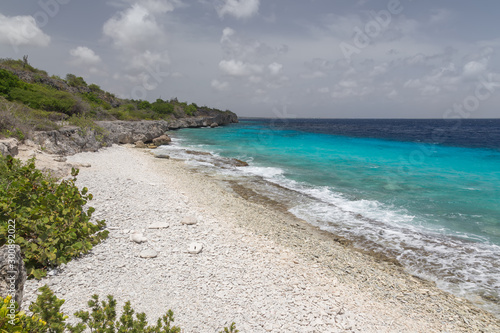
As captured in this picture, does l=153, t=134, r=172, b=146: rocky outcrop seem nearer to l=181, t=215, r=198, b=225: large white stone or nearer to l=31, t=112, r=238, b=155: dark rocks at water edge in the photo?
l=31, t=112, r=238, b=155: dark rocks at water edge

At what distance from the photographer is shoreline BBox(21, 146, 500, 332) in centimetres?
559

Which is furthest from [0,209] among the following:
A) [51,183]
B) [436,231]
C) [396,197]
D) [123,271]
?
[396,197]

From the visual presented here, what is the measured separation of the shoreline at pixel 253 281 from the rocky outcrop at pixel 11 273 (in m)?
0.41

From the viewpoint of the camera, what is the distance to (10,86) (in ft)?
84.1

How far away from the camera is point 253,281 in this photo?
665 centimetres

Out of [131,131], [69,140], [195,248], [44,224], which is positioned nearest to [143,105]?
[131,131]

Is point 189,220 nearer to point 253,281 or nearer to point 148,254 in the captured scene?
point 148,254

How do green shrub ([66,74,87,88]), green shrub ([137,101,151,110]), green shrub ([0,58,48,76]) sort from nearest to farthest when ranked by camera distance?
green shrub ([0,58,48,76])
green shrub ([66,74,87,88])
green shrub ([137,101,151,110])

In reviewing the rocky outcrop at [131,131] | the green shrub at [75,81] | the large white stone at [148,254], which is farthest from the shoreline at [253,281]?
the green shrub at [75,81]

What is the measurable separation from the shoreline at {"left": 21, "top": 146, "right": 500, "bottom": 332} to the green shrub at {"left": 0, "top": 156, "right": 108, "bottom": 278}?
1.21 ft

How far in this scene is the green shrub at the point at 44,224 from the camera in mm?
5959

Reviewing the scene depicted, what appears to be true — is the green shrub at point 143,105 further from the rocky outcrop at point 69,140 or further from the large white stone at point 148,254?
the large white stone at point 148,254

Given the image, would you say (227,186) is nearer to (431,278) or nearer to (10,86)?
(431,278)

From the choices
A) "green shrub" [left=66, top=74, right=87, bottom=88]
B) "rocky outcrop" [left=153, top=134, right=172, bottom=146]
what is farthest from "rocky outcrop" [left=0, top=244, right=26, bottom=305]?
"green shrub" [left=66, top=74, right=87, bottom=88]
